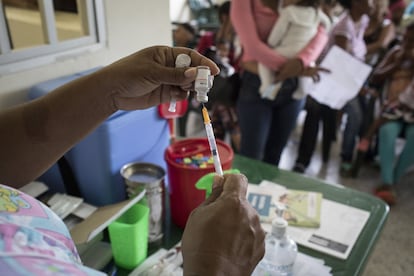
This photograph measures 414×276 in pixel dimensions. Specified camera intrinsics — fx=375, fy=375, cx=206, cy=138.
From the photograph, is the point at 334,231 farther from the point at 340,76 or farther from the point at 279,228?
the point at 340,76

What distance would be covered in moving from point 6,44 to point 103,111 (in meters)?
0.38

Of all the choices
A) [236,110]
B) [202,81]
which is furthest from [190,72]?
[236,110]

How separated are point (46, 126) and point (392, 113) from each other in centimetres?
222

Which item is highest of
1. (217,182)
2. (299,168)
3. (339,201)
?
(217,182)

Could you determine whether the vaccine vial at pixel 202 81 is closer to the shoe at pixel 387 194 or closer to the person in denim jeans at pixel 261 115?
the person in denim jeans at pixel 261 115

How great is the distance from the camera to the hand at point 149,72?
75 cm

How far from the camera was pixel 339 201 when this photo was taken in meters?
1.16

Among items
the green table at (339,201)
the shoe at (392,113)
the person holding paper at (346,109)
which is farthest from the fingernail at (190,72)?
the shoe at (392,113)

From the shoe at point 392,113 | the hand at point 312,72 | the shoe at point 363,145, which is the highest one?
the hand at point 312,72

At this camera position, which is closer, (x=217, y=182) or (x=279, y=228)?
(x=217, y=182)

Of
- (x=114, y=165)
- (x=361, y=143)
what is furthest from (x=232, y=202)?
(x=361, y=143)

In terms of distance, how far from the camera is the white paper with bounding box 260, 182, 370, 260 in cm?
96

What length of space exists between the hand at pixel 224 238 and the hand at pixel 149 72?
0.27 m

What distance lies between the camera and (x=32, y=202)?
1.97 ft
